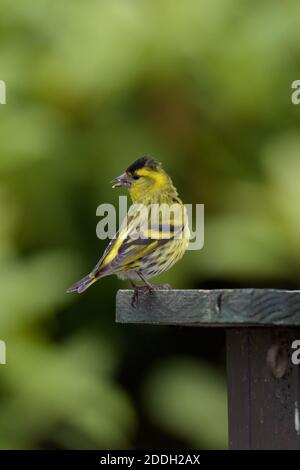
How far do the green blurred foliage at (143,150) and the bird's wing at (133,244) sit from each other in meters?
2.37

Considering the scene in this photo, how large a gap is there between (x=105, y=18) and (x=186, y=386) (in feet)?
8.37

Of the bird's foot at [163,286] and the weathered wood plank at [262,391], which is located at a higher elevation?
the bird's foot at [163,286]

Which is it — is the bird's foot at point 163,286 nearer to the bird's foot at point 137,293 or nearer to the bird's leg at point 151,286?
the bird's leg at point 151,286

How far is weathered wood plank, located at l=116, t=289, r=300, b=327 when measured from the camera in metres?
3.78

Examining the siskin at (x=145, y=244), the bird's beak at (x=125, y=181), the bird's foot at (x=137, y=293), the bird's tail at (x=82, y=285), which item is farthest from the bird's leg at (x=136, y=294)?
the bird's beak at (x=125, y=181)

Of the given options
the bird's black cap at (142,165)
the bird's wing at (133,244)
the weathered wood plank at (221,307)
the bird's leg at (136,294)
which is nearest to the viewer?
the weathered wood plank at (221,307)

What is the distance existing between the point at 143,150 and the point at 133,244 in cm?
330

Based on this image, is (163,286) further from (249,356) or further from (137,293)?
(249,356)

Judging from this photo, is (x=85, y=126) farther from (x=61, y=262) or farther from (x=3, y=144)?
(x=61, y=262)

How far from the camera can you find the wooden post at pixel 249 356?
12.8 feet

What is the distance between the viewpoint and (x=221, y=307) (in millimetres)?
3887

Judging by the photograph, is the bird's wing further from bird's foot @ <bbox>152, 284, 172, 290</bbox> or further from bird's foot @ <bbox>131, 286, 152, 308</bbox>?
bird's foot @ <bbox>131, 286, 152, 308</bbox>

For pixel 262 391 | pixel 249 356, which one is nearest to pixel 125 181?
pixel 249 356

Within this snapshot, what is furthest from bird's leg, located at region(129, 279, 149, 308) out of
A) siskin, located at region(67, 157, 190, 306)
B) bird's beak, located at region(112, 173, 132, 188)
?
bird's beak, located at region(112, 173, 132, 188)
